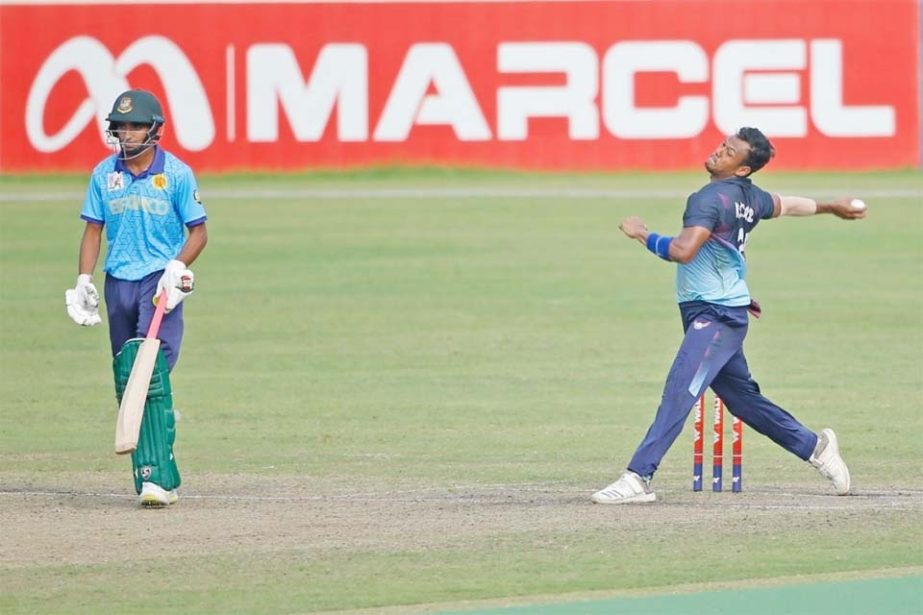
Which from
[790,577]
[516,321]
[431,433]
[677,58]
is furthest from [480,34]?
[790,577]

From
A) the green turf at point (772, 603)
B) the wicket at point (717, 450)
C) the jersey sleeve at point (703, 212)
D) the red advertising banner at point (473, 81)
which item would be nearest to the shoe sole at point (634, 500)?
the wicket at point (717, 450)

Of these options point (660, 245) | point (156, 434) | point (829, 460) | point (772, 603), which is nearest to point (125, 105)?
point (156, 434)

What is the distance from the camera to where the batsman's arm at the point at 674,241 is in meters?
9.68

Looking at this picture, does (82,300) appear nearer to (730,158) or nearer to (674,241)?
A: (674,241)

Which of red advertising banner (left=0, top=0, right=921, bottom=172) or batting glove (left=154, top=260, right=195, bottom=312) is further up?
red advertising banner (left=0, top=0, right=921, bottom=172)

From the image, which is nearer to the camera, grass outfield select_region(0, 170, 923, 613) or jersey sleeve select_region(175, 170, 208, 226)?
grass outfield select_region(0, 170, 923, 613)

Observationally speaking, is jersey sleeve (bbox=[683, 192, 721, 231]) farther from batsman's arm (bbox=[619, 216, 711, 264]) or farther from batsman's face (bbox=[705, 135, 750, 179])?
batsman's face (bbox=[705, 135, 750, 179])

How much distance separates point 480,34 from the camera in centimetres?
3406

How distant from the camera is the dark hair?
9961 millimetres

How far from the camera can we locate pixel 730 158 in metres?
9.99

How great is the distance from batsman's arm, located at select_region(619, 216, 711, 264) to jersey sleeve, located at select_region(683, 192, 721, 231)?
0.11ft

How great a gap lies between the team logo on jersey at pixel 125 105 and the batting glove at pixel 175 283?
792mm

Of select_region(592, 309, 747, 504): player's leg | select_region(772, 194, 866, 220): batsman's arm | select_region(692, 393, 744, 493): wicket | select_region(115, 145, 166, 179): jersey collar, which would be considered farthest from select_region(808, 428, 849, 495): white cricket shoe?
select_region(115, 145, 166, 179): jersey collar

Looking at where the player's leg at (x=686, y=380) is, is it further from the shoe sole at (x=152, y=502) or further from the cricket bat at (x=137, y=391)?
the cricket bat at (x=137, y=391)
